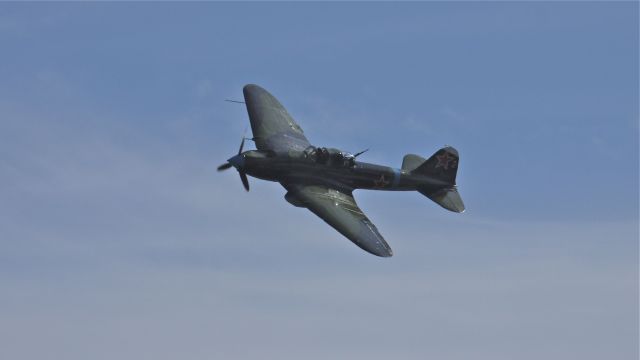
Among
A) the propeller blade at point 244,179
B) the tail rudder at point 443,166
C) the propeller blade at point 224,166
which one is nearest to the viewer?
the propeller blade at point 244,179

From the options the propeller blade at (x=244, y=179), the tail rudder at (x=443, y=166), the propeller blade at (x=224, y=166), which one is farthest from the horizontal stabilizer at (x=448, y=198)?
the propeller blade at (x=224, y=166)

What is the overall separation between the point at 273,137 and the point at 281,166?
386 centimetres

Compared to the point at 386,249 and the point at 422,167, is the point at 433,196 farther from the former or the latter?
the point at 386,249

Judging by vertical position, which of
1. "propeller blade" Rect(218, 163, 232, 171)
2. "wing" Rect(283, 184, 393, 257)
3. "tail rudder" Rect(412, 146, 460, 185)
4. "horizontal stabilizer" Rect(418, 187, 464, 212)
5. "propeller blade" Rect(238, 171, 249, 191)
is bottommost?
"wing" Rect(283, 184, 393, 257)

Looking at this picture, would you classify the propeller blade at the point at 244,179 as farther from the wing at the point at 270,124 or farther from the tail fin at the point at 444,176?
the tail fin at the point at 444,176

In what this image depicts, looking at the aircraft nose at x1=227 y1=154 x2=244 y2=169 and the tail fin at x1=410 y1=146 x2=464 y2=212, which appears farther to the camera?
the tail fin at x1=410 y1=146 x2=464 y2=212

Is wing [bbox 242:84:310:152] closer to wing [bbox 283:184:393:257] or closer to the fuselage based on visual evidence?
the fuselage

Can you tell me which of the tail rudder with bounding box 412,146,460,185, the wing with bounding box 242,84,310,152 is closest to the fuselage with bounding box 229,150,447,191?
the wing with bounding box 242,84,310,152

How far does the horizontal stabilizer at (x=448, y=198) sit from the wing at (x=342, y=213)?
5808 millimetres

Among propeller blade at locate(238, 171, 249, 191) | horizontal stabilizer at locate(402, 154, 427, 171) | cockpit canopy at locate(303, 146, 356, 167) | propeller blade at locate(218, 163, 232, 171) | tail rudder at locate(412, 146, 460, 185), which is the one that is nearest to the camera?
propeller blade at locate(238, 171, 249, 191)

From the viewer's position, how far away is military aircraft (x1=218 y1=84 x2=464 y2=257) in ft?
144

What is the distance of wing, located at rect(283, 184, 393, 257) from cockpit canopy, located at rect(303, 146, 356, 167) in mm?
1355

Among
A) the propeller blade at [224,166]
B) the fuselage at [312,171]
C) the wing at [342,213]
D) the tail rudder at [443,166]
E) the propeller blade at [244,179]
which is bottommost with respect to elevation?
the wing at [342,213]

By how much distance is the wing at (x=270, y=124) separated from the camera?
4872 cm
